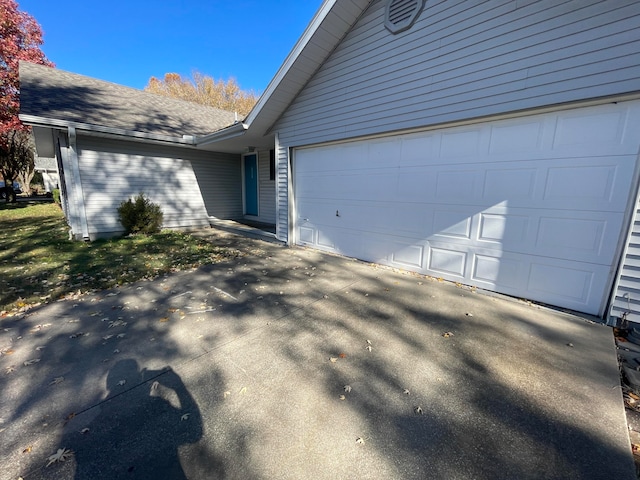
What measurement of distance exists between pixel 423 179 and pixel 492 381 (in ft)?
10.6

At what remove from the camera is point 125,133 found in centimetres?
736

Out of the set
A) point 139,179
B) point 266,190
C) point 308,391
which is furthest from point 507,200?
point 139,179

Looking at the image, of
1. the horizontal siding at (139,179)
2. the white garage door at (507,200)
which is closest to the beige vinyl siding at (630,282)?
the white garage door at (507,200)

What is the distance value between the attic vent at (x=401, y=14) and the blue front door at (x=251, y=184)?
6410 millimetres

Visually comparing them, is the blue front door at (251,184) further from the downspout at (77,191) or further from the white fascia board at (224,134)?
the downspout at (77,191)

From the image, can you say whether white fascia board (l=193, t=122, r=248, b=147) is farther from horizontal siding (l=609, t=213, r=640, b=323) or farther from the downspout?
horizontal siding (l=609, t=213, r=640, b=323)

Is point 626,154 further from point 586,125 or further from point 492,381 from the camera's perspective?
point 492,381

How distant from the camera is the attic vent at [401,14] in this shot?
4.18m

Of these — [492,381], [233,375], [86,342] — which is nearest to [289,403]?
[233,375]

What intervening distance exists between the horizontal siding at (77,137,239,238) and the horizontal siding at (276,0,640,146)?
19.2 feet

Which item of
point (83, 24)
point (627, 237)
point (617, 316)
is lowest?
point (617, 316)

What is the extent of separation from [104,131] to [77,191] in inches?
69.0

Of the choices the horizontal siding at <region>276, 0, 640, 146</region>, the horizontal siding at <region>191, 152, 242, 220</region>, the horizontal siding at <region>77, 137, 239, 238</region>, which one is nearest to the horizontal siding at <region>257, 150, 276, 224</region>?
the horizontal siding at <region>191, 152, 242, 220</region>

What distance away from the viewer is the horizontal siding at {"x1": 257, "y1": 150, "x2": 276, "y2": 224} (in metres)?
9.46
